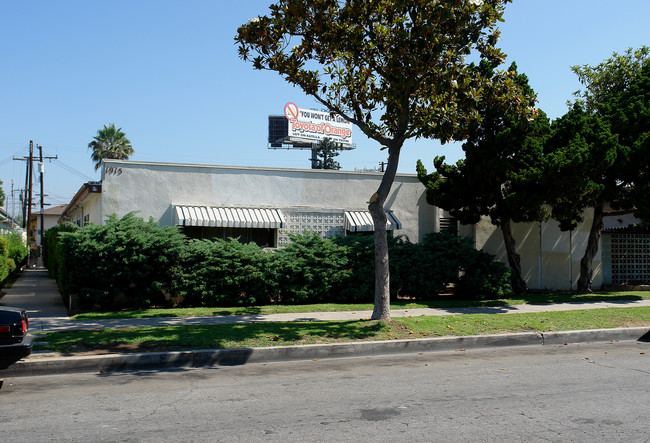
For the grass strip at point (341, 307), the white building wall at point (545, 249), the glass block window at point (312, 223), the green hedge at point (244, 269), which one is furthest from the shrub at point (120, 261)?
the white building wall at point (545, 249)

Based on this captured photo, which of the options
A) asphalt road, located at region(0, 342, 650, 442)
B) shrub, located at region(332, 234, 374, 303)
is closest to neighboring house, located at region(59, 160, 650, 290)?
shrub, located at region(332, 234, 374, 303)

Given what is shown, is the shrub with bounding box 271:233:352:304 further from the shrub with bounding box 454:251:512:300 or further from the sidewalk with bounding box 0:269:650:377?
the shrub with bounding box 454:251:512:300

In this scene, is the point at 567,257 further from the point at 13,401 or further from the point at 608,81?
the point at 13,401

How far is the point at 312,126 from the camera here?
202 feet

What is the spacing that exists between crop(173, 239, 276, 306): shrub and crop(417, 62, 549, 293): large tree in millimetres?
5968

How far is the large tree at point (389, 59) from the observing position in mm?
11305

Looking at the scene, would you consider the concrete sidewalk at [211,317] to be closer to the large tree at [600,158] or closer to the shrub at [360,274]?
the shrub at [360,274]

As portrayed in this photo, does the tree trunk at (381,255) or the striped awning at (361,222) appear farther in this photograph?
the striped awning at (361,222)

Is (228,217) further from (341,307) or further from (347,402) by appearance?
(347,402)

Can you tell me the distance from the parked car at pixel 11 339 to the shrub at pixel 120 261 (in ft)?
21.8

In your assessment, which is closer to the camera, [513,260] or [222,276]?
[222,276]

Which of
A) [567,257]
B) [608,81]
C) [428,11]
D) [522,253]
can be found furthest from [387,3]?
[608,81]

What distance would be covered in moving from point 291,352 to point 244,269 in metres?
5.32

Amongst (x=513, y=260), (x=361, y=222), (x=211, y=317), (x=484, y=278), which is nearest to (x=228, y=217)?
(x=361, y=222)
